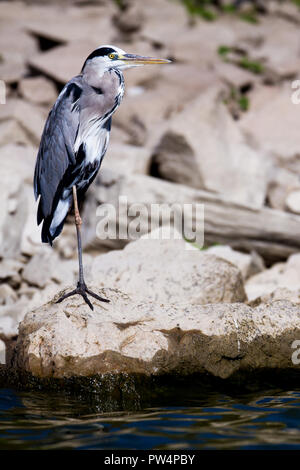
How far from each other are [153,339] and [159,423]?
0.77m

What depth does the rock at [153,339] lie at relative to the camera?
5172 millimetres

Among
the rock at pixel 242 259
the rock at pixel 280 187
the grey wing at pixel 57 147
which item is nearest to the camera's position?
the grey wing at pixel 57 147

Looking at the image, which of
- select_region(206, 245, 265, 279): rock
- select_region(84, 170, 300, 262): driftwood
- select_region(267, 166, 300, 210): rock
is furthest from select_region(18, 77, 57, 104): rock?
select_region(206, 245, 265, 279): rock

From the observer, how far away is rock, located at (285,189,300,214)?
382 inches

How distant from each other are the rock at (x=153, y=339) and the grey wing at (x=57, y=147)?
3.67 ft

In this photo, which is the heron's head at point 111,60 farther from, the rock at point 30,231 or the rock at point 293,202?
the rock at point 293,202

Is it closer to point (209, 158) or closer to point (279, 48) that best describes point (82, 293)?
point (209, 158)

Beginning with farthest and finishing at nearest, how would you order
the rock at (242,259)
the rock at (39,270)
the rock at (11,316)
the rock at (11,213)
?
the rock at (11,213) < the rock at (242,259) < the rock at (39,270) < the rock at (11,316)

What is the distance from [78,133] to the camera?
6.14 m

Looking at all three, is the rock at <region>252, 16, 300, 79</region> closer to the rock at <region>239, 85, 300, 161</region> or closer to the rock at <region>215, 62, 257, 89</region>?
the rock at <region>215, 62, 257, 89</region>

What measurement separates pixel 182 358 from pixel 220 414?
596mm

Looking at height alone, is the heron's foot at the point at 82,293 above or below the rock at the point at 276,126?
below

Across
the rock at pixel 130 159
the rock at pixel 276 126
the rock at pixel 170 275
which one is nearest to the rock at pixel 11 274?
the rock at pixel 170 275
